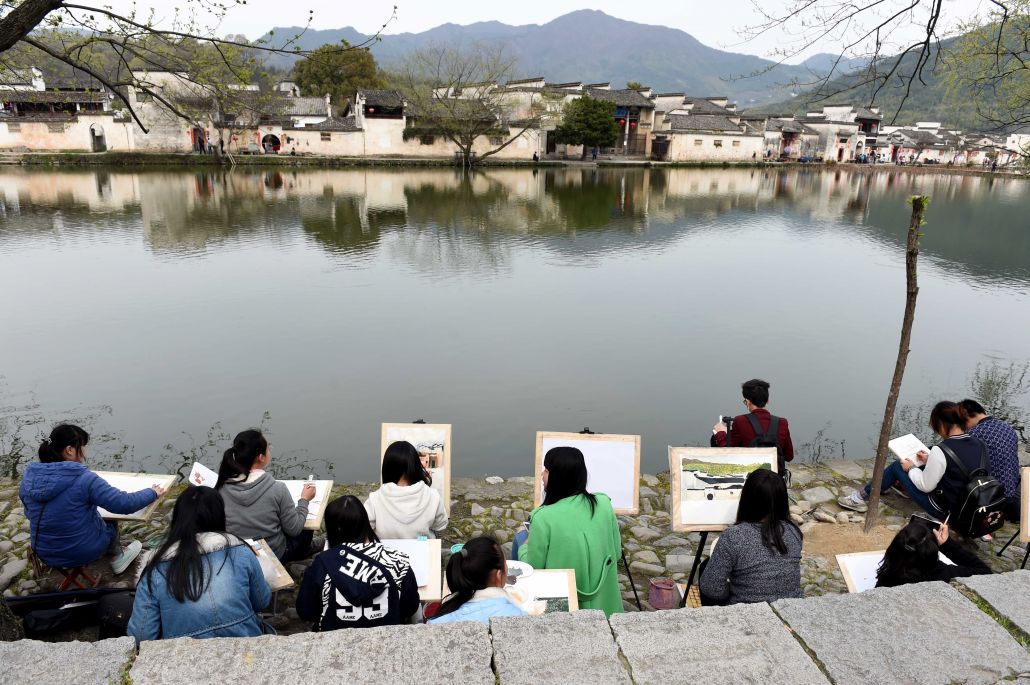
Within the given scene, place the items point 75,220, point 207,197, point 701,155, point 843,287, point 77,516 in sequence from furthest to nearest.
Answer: point 701,155 < point 207,197 < point 75,220 < point 843,287 < point 77,516

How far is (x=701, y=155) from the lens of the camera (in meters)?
55.9

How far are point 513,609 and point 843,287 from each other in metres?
13.9

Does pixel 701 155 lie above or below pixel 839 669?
above

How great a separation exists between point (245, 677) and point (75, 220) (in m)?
22.2

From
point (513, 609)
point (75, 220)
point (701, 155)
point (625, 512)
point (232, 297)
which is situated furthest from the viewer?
point (701, 155)

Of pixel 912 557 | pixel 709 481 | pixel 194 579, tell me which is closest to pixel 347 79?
pixel 709 481

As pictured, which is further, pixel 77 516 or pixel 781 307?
pixel 781 307

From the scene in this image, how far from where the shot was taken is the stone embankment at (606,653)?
2287mm

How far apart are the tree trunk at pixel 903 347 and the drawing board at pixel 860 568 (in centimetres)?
152

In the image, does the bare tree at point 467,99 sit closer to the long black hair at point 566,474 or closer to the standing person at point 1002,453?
the standing person at point 1002,453

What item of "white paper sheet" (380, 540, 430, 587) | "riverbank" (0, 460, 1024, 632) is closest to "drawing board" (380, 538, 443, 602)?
"white paper sheet" (380, 540, 430, 587)

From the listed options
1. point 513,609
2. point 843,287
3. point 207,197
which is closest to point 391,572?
point 513,609

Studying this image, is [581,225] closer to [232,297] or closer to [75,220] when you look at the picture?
[232,297]

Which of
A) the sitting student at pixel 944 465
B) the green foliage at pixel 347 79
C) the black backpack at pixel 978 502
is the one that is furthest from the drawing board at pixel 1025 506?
the green foliage at pixel 347 79
